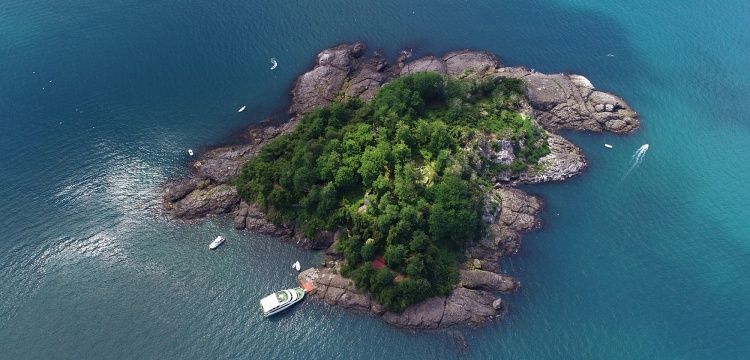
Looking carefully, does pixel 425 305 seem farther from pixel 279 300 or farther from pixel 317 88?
pixel 317 88

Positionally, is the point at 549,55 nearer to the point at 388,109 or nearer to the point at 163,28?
the point at 388,109

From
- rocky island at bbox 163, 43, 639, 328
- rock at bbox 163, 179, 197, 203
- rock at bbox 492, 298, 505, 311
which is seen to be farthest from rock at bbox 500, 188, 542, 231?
rock at bbox 163, 179, 197, 203

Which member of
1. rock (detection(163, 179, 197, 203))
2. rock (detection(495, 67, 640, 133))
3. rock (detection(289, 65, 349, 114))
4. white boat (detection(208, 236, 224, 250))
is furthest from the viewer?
rock (detection(289, 65, 349, 114))

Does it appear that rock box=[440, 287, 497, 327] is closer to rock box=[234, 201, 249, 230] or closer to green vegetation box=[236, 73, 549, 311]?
green vegetation box=[236, 73, 549, 311]

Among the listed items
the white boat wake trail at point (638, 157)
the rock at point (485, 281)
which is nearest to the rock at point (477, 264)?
the rock at point (485, 281)

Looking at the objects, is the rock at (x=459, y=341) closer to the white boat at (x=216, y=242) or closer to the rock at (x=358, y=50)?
the white boat at (x=216, y=242)

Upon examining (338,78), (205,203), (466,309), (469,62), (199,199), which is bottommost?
(466,309)

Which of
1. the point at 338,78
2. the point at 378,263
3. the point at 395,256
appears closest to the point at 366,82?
the point at 338,78
